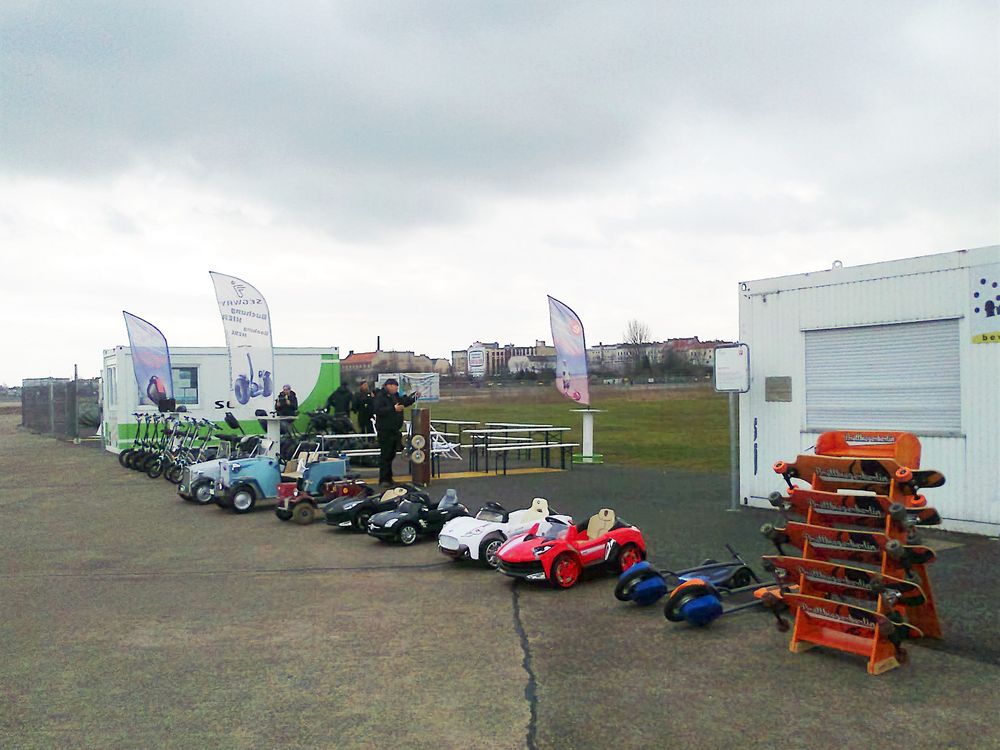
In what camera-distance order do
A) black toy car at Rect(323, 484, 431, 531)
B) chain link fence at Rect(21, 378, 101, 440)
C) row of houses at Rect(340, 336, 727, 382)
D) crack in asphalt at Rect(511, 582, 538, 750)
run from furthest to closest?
row of houses at Rect(340, 336, 727, 382), chain link fence at Rect(21, 378, 101, 440), black toy car at Rect(323, 484, 431, 531), crack in asphalt at Rect(511, 582, 538, 750)

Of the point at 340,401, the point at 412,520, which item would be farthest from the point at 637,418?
the point at 412,520

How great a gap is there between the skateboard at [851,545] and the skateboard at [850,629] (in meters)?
0.34

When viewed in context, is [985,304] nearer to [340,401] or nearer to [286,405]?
[286,405]

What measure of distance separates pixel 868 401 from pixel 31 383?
40.6 metres

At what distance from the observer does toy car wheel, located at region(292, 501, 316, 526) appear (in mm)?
12352

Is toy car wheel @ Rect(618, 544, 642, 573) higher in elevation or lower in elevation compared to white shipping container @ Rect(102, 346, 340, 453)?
lower

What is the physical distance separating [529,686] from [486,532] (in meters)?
3.63

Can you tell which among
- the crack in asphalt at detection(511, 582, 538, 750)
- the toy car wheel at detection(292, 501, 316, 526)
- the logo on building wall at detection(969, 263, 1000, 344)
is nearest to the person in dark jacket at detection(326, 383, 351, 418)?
the toy car wheel at detection(292, 501, 316, 526)

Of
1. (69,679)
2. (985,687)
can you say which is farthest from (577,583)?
(69,679)

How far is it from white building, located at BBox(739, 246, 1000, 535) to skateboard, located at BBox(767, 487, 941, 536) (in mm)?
4878

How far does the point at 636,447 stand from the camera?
24.2m

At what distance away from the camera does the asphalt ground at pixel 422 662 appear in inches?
190

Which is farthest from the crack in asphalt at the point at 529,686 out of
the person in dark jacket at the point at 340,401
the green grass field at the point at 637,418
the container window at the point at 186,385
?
the container window at the point at 186,385

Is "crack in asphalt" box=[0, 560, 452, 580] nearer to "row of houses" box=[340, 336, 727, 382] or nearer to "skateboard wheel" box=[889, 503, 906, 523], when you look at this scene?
"skateboard wheel" box=[889, 503, 906, 523]
